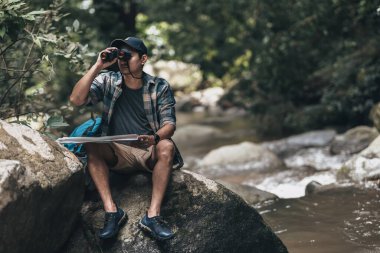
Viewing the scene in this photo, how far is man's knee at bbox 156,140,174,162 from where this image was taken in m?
4.43

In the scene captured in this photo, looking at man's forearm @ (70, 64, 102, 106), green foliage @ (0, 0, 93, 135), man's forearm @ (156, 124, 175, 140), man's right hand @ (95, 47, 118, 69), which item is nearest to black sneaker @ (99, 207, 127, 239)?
man's forearm @ (156, 124, 175, 140)

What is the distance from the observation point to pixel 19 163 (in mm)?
3562

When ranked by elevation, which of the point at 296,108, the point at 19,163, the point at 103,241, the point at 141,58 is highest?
the point at 296,108

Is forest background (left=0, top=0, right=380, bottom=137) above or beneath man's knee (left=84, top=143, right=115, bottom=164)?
above

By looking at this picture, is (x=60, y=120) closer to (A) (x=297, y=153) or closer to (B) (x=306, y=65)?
(A) (x=297, y=153)

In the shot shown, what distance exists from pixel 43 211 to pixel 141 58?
1.53 metres

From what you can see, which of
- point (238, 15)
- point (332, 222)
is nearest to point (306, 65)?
point (238, 15)

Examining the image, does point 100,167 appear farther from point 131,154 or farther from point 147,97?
point 147,97

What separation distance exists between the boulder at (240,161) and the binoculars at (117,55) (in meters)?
5.75

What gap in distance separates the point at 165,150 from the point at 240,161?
6.50 m

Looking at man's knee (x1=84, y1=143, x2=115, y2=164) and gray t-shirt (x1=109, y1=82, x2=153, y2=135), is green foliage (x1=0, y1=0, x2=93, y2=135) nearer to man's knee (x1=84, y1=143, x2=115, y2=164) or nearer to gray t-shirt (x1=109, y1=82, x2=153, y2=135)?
gray t-shirt (x1=109, y1=82, x2=153, y2=135)

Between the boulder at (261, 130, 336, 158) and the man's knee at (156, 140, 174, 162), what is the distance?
7.18 metres

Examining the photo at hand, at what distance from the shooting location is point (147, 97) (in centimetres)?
464

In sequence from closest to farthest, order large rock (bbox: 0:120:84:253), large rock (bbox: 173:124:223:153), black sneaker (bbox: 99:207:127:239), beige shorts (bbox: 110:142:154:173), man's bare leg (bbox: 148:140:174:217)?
large rock (bbox: 0:120:84:253) < black sneaker (bbox: 99:207:127:239) < man's bare leg (bbox: 148:140:174:217) < beige shorts (bbox: 110:142:154:173) < large rock (bbox: 173:124:223:153)
